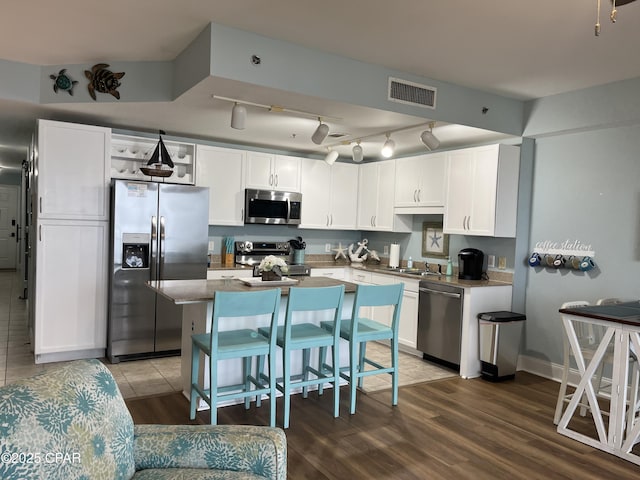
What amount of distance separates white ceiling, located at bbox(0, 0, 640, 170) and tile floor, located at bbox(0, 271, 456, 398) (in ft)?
7.51

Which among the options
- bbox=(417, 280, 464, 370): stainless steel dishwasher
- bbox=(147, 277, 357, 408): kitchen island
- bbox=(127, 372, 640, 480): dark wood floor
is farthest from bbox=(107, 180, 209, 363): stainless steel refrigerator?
bbox=(417, 280, 464, 370): stainless steel dishwasher

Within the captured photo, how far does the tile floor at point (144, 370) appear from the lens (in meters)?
3.93

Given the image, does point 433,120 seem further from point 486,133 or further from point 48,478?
point 48,478

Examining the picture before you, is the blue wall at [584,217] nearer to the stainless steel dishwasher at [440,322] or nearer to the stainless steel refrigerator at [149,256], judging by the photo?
the stainless steel dishwasher at [440,322]

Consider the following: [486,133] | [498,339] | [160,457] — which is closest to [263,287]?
[160,457]

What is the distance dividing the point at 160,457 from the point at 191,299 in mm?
A: 1381

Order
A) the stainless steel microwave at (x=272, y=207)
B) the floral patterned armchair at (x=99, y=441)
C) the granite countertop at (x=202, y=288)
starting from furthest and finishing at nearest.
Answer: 1. the stainless steel microwave at (x=272, y=207)
2. the granite countertop at (x=202, y=288)
3. the floral patterned armchair at (x=99, y=441)

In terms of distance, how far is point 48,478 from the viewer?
1354 mm

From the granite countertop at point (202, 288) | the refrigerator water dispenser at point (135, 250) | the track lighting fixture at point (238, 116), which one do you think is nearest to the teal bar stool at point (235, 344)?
the granite countertop at point (202, 288)

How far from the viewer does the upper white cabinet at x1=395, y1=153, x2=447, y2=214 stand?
5.15 metres

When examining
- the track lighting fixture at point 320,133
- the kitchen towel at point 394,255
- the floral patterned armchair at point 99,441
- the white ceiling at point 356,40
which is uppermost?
the white ceiling at point 356,40

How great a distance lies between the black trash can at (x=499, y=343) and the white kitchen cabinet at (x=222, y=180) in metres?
2.89

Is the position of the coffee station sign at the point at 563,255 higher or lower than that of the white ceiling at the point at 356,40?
lower

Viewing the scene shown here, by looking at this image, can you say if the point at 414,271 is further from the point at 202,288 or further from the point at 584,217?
the point at 202,288
